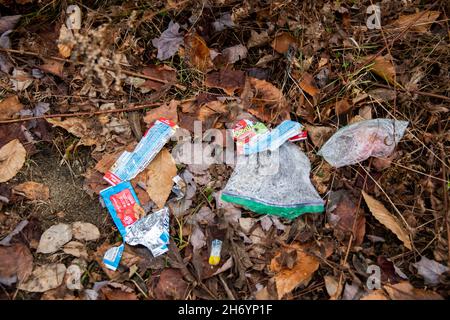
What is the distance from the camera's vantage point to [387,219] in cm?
198

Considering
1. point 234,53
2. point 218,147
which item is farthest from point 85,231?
point 234,53

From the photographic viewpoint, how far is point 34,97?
2.34m

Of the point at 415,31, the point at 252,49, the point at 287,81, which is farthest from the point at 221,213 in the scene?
the point at 415,31

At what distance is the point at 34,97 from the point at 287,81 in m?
1.52

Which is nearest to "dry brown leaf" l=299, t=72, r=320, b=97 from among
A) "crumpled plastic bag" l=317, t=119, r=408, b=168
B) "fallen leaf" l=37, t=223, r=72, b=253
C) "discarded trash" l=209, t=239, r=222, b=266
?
"crumpled plastic bag" l=317, t=119, r=408, b=168

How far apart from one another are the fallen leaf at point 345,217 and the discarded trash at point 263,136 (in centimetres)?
39

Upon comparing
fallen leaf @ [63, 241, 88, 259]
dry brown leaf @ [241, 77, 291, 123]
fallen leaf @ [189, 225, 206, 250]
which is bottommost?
fallen leaf @ [189, 225, 206, 250]

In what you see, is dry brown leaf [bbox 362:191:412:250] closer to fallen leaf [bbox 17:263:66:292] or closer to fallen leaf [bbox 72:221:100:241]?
fallen leaf [bbox 72:221:100:241]

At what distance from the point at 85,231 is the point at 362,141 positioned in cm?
156

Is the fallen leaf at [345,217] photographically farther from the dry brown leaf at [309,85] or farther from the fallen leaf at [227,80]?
the fallen leaf at [227,80]

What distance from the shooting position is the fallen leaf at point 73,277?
1.92 m

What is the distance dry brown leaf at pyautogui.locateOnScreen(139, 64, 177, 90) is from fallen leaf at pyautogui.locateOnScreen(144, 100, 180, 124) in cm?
15

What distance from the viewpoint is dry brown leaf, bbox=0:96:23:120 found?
2.28 m

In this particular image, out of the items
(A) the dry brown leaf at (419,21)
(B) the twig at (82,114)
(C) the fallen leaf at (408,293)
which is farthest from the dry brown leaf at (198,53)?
(C) the fallen leaf at (408,293)
